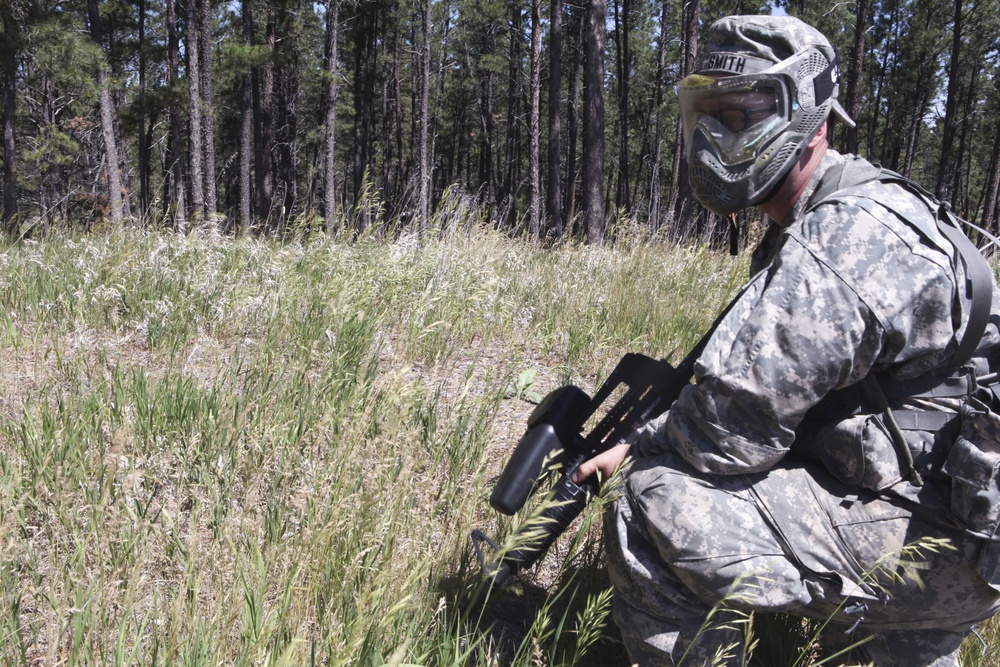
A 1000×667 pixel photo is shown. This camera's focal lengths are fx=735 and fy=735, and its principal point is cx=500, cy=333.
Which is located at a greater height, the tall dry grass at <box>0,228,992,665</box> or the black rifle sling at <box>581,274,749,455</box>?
the black rifle sling at <box>581,274,749,455</box>

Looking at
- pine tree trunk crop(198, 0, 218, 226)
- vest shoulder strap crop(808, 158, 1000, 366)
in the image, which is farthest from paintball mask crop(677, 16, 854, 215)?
pine tree trunk crop(198, 0, 218, 226)

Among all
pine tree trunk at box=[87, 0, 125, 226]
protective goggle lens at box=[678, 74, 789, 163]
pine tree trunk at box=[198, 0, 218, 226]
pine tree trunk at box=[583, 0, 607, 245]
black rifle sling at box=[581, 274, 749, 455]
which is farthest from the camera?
pine tree trunk at box=[198, 0, 218, 226]

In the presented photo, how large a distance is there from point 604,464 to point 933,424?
0.78 m

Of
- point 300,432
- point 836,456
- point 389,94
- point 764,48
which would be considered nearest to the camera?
point 836,456

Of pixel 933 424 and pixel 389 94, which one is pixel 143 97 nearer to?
pixel 389 94

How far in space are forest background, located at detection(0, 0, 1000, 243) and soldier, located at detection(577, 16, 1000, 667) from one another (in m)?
3.23

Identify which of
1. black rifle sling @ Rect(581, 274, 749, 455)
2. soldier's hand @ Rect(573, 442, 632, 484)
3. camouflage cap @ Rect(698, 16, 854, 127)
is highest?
camouflage cap @ Rect(698, 16, 854, 127)

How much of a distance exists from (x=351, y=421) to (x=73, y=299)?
7.06ft

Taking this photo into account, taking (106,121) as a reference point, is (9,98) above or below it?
above

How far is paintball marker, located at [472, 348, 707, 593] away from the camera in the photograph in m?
1.95

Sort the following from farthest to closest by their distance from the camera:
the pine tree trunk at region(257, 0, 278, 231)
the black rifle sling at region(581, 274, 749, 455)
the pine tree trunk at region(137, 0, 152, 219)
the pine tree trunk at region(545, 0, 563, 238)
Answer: the pine tree trunk at region(545, 0, 563, 238) < the pine tree trunk at region(137, 0, 152, 219) < the pine tree trunk at region(257, 0, 278, 231) < the black rifle sling at region(581, 274, 749, 455)

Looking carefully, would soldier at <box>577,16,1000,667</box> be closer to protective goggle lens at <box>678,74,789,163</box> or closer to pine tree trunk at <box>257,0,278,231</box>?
protective goggle lens at <box>678,74,789,163</box>

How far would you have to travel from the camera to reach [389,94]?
35.2 meters

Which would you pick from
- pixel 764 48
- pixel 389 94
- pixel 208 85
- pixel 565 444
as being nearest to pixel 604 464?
pixel 565 444
